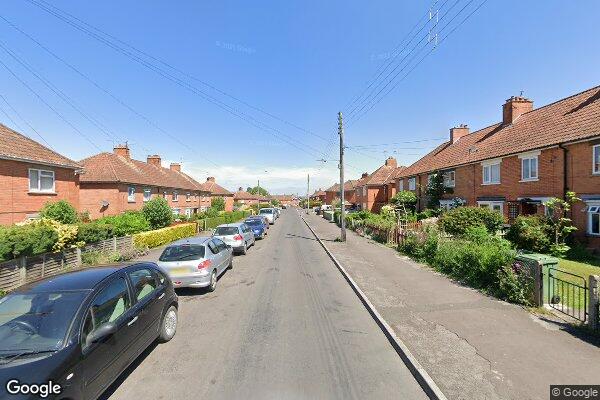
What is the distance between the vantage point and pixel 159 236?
18844 mm

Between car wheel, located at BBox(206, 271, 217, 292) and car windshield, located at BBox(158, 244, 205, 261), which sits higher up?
car windshield, located at BBox(158, 244, 205, 261)

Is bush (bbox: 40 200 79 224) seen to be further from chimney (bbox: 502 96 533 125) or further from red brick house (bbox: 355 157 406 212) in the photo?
red brick house (bbox: 355 157 406 212)

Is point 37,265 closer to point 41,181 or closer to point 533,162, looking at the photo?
point 41,181

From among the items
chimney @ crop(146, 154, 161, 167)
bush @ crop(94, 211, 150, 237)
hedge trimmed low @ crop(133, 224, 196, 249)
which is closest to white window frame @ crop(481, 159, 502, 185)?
hedge trimmed low @ crop(133, 224, 196, 249)

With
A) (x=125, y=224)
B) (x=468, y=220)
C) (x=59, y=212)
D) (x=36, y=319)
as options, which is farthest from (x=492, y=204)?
(x=59, y=212)

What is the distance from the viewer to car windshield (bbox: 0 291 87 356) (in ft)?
11.6

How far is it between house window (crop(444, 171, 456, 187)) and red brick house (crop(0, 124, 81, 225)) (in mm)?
25295

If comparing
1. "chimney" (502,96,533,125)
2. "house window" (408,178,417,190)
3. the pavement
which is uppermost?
"chimney" (502,96,533,125)

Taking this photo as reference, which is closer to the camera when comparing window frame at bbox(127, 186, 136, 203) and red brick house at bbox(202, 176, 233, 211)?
window frame at bbox(127, 186, 136, 203)

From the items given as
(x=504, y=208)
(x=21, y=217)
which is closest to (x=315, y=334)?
(x=21, y=217)

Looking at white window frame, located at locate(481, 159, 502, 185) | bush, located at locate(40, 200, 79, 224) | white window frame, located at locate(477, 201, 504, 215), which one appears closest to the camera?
bush, located at locate(40, 200, 79, 224)

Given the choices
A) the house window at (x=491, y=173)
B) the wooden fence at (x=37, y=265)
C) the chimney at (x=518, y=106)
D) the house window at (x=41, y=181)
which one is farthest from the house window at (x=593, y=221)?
the house window at (x=41, y=181)

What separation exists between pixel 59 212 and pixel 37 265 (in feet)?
17.1

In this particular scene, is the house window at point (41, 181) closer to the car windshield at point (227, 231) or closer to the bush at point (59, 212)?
the bush at point (59, 212)
